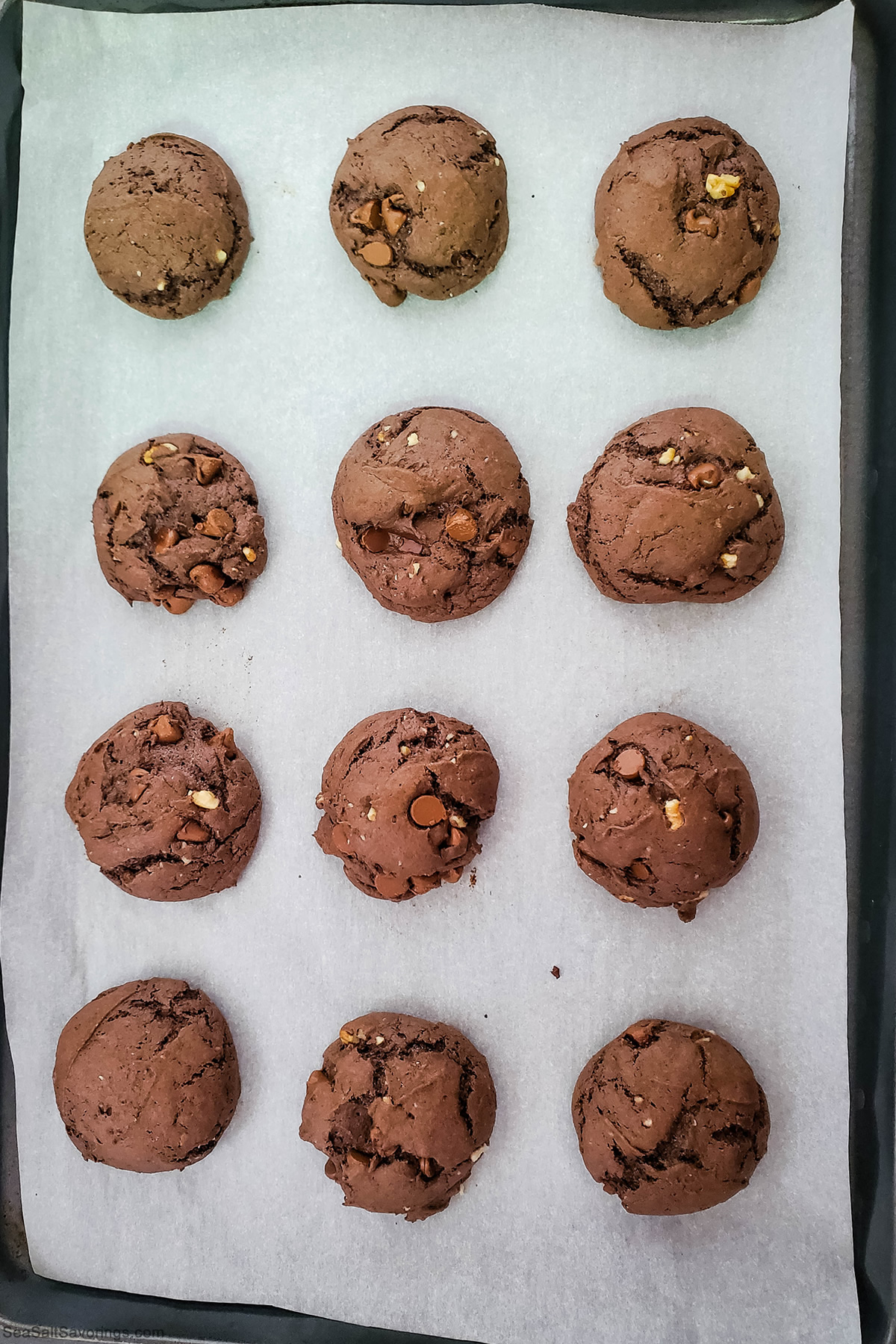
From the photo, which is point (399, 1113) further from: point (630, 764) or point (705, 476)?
point (705, 476)

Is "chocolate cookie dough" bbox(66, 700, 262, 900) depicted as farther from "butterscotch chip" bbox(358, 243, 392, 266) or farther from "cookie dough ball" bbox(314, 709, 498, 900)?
"butterscotch chip" bbox(358, 243, 392, 266)

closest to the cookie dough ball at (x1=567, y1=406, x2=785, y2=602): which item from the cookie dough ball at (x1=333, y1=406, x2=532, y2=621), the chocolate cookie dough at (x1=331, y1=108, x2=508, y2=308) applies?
the cookie dough ball at (x1=333, y1=406, x2=532, y2=621)

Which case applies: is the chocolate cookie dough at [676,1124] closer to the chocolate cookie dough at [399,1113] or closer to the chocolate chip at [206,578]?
the chocolate cookie dough at [399,1113]

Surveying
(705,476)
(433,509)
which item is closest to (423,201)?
(433,509)

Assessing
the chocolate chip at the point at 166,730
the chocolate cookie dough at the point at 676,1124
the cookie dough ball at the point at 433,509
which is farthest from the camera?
the chocolate chip at the point at 166,730

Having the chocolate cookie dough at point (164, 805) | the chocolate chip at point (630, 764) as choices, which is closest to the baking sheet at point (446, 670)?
the chocolate cookie dough at point (164, 805)

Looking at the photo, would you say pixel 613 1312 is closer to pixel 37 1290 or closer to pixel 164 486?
pixel 37 1290
